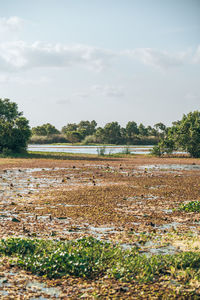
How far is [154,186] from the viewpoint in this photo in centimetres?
1582

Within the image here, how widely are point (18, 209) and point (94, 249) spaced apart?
4.63m

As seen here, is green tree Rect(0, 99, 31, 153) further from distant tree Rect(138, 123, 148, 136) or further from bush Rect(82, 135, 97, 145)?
distant tree Rect(138, 123, 148, 136)

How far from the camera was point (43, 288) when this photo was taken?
15.9 feet

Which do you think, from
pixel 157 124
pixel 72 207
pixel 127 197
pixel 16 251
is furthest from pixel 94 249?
pixel 157 124

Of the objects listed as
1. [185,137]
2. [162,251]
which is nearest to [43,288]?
[162,251]

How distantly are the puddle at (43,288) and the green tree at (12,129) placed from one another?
117 feet

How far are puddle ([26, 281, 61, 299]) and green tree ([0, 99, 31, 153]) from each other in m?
35.5

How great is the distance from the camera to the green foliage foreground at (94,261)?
17.0 ft

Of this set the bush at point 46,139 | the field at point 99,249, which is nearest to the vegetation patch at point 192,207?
the field at point 99,249

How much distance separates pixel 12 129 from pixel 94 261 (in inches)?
1459

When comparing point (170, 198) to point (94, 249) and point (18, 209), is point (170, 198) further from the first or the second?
point (94, 249)

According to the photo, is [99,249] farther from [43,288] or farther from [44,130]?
[44,130]

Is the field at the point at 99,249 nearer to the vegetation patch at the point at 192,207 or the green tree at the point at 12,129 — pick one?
the vegetation patch at the point at 192,207

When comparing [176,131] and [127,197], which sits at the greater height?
[176,131]
